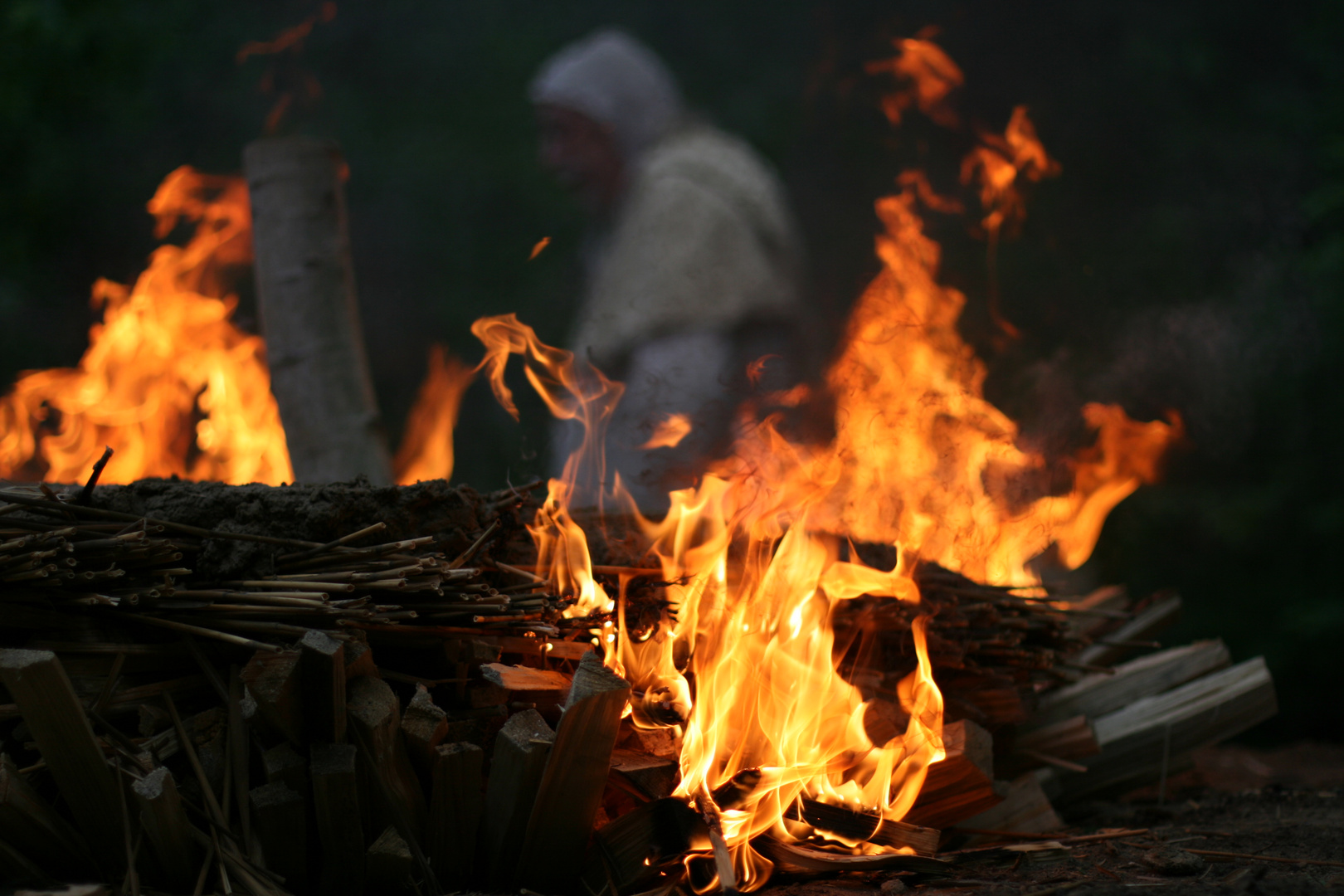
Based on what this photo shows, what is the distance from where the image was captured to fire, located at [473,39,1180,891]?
2.34 metres

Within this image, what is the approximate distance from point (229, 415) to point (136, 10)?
3952mm

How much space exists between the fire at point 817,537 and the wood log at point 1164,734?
65 cm

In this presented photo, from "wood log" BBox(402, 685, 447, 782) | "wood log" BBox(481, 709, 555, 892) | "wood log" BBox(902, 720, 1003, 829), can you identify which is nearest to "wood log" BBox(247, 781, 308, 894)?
"wood log" BBox(402, 685, 447, 782)

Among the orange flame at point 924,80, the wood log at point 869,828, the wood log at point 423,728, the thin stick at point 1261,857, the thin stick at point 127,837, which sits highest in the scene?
the orange flame at point 924,80

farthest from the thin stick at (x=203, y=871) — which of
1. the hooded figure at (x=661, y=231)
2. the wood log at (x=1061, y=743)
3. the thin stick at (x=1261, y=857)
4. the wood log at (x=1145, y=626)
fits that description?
the wood log at (x=1145, y=626)

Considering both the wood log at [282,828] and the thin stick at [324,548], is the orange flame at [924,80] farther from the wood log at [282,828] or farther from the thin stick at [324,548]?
the wood log at [282,828]

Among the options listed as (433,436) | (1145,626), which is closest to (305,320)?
(433,436)

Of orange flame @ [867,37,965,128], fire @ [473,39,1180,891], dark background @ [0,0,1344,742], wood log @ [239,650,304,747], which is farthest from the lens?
orange flame @ [867,37,965,128]

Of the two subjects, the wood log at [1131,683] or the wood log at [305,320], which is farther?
the wood log at [305,320]

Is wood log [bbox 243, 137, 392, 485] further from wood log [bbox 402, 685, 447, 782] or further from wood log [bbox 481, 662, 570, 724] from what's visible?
wood log [bbox 402, 685, 447, 782]

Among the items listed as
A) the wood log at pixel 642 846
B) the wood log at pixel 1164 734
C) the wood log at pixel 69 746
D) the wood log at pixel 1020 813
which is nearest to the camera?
the wood log at pixel 69 746

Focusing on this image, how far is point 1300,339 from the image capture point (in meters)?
5.69

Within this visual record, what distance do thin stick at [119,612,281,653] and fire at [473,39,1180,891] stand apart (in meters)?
0.79

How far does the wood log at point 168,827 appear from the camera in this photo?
1729 millimetres
